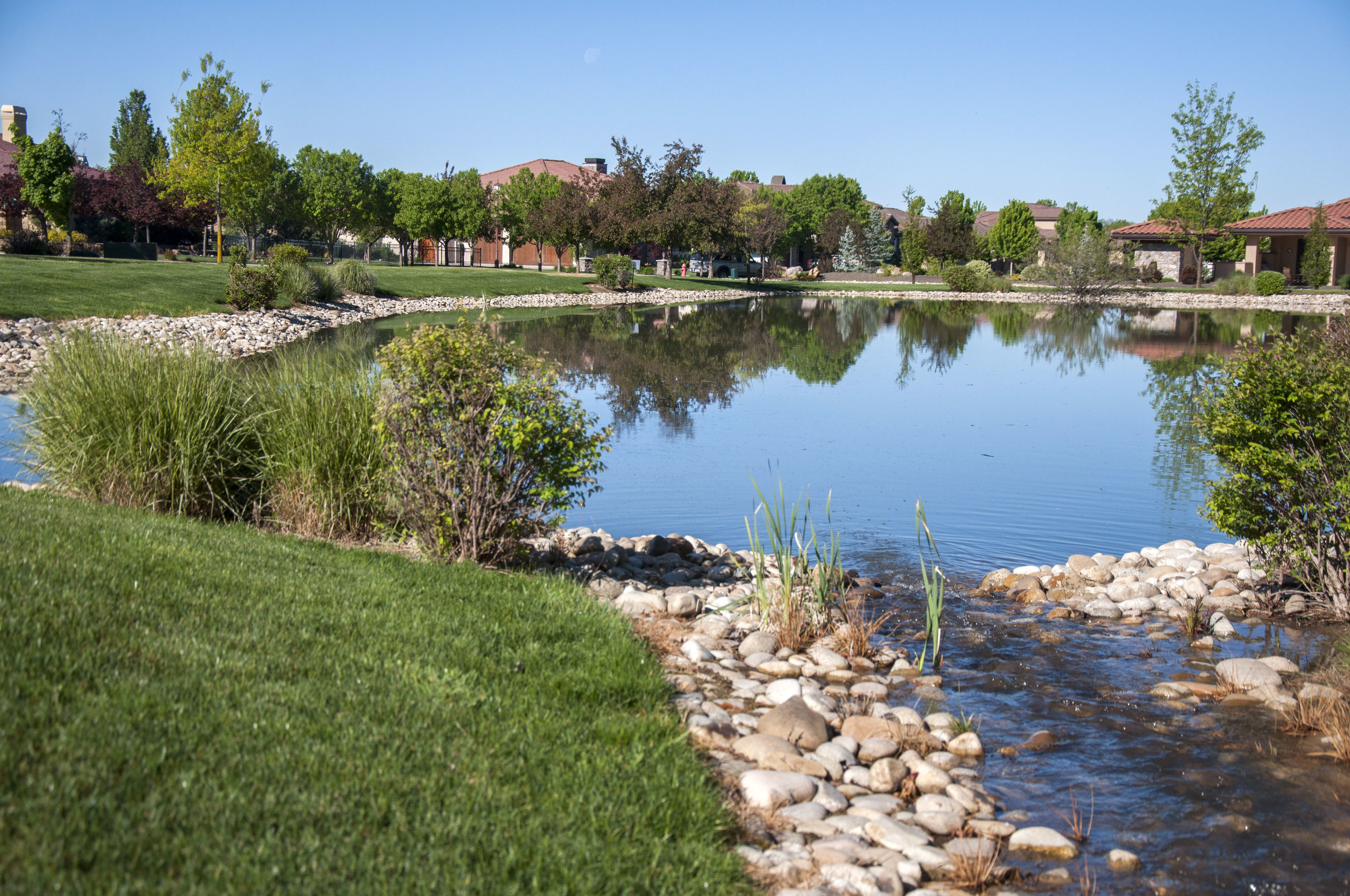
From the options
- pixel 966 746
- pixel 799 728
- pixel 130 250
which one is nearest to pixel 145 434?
pixel 799 728

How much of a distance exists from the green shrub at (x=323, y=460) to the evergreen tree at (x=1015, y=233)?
8473 cm

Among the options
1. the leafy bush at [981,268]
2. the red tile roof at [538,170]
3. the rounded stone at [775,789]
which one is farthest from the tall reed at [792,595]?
the red tile roof at [538,170]

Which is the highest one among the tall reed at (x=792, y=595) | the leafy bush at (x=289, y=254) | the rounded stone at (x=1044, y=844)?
the leafy bush at (x=289, y=254)

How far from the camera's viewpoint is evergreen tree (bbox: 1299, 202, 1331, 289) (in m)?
57.4

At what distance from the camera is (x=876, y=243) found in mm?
92875

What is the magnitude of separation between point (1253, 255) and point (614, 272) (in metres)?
43.9

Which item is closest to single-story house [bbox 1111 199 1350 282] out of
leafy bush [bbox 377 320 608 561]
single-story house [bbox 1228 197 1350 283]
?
single-story house [bbox 1228 197 1350 283]

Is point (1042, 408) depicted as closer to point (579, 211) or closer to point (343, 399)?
point (343, 399)

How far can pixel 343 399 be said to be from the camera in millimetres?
7387

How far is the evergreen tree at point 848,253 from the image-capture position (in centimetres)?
8788

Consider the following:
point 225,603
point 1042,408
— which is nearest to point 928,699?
point 225,603

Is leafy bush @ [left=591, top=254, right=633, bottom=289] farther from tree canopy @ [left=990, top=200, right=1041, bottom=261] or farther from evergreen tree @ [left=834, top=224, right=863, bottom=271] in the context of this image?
tree canopy @ [left=990, top=200, right=1041, bottom=261]

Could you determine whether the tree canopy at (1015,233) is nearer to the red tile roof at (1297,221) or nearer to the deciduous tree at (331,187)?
the red tile roof at (1297,221)

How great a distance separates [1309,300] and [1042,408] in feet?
137
